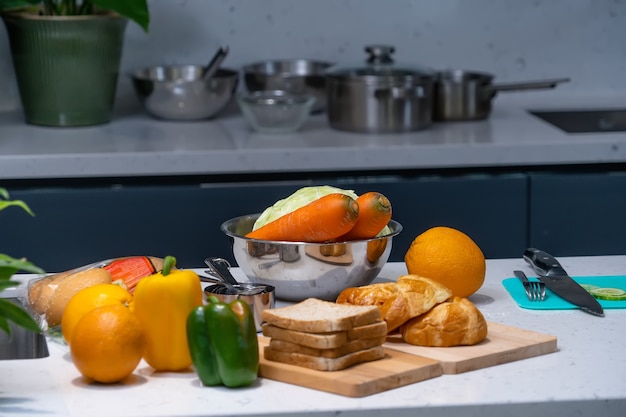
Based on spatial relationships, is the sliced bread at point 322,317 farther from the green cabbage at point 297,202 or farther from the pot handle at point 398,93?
the pot handle at point 398,93

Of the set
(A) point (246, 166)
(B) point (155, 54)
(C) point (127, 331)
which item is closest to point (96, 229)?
(A) point (246, 166)

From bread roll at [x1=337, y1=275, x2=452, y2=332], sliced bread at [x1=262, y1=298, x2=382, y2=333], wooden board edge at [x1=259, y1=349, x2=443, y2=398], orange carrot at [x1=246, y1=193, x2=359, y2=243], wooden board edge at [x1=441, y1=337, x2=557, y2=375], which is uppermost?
orange carrot at [x1=246, y1=193, x2=359, y2=243]

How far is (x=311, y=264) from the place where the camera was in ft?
5.15

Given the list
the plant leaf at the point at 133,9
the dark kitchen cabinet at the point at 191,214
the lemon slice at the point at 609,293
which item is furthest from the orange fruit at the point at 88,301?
the plant leaf at the point at 133,9

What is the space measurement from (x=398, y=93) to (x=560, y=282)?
1.36 m

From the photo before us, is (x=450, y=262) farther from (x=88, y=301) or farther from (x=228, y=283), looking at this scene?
(x=88, y=301)

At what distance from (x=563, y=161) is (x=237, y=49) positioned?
120 cm

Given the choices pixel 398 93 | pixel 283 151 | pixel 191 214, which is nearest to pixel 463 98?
pixel 398 93

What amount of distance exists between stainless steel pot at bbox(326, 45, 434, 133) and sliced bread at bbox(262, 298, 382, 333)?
1643 mm

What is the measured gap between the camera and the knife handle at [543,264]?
175 centimetres

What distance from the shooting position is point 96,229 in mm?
2760

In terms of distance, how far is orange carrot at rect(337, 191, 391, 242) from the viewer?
1560 mm

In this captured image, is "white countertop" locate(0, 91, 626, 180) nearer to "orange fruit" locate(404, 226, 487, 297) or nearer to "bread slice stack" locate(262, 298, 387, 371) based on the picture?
"orange fruit" locate(404, 226, 487, 297)

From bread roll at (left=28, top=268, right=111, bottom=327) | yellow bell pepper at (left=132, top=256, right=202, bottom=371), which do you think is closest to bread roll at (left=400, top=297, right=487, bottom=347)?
yellow bell pepper at (left=132, top=256, right=202, bottom=371)
